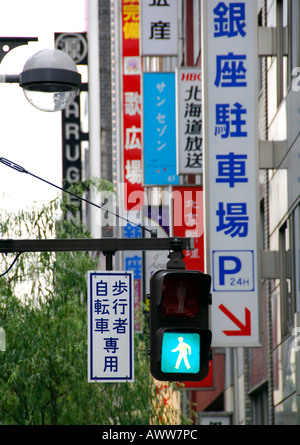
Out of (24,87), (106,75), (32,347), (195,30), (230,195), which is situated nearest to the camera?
(24,87)

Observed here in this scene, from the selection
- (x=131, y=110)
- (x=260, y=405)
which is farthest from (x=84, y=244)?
(x=131, y=110)

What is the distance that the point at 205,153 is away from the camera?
1800cm

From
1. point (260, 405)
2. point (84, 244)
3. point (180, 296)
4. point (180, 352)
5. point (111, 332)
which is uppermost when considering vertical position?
point (260, 405)

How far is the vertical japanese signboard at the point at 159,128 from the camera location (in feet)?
87.1

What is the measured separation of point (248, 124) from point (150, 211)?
9.70 metres

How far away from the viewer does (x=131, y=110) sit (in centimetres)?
3631

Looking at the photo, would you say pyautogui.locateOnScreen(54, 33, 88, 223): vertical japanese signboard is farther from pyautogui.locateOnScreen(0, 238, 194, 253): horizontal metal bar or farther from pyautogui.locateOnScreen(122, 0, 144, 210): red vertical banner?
pyautogui.locateOnScreen(0, 238, 194, 253): horizontal metal bar

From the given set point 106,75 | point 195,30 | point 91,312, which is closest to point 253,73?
point 91,312

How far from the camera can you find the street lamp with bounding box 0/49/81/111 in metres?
8.91

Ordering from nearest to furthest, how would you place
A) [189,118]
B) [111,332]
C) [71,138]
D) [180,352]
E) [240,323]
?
1. [180,352]
2. [111,332]
3. [240,323]
4. [189,118]
5. [71,138]

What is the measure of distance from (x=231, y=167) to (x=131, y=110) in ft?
61.2

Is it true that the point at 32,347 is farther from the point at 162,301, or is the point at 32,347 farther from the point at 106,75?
the point at 106,75

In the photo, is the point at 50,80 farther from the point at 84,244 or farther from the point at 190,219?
the point at 190,219

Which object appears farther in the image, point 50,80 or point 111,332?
point 111,332
